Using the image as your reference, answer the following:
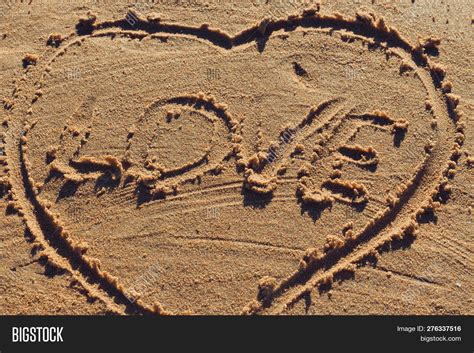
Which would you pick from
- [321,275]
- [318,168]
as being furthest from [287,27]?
[321,275]

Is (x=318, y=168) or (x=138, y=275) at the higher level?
(x=318, y=168)

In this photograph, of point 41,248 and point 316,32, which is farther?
point 316,32

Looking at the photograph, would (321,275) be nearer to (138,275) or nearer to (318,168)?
(318,168)
